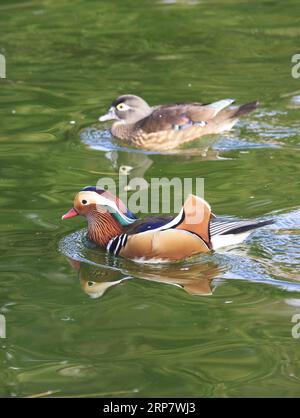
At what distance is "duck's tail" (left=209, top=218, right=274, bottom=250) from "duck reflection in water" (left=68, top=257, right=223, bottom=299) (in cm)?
19

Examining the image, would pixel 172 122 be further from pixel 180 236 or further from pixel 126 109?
pixel 180 236

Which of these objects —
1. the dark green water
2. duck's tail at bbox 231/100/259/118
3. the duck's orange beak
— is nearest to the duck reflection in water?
the dark green water

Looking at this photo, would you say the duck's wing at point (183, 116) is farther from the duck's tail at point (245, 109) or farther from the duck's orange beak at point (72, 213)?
the duck's orange beak at point (72, 213)

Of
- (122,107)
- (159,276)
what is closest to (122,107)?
(122,107)

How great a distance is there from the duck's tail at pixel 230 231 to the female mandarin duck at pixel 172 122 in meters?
3.43

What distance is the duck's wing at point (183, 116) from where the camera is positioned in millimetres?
11570

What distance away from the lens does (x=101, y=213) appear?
8.68m

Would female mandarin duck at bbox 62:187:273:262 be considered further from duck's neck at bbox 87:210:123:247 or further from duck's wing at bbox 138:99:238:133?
duck's wing at bbox 138:99:238:133

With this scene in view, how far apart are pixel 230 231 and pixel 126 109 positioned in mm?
3979

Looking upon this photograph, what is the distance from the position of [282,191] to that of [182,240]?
1770 mm

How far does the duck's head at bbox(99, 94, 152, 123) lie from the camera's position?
1186 cm

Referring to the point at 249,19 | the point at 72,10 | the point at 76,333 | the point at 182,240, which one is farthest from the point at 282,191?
the point at 72,10

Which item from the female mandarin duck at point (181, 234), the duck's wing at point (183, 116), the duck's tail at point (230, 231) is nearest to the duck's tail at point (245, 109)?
the duck's wing at point (183, 116)
